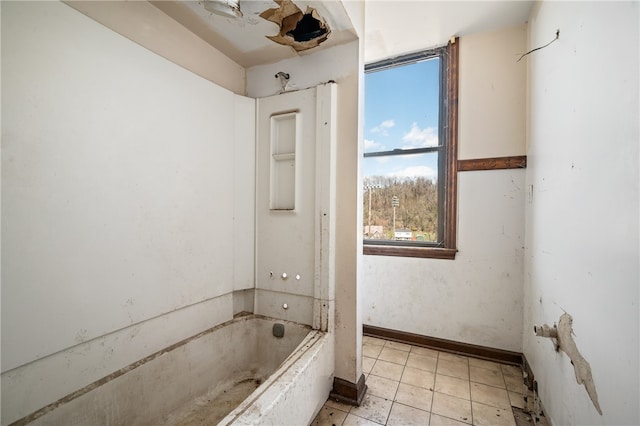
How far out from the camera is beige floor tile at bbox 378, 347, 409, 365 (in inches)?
78.7

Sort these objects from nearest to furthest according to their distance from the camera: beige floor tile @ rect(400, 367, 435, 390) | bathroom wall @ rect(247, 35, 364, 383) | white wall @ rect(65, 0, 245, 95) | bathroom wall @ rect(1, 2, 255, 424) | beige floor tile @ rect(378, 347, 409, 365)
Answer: bathroom wall @ rect(1, 2, 255, 424) → white wall @ rect(65, 0, 245, 95) → bathroom wall @ rect(247, 35, 364, 383) → beige floor tile @ rect(400, 367, 435, 390) → beige floor tile @ rect(378, 347, 409, 365)

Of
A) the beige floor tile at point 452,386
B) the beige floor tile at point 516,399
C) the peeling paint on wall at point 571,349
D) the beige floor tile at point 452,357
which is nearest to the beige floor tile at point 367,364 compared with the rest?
the beige floor tile at point 452,386

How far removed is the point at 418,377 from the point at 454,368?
0.34 meters

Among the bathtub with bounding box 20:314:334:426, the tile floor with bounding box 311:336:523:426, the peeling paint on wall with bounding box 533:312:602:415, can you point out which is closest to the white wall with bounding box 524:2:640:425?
the peeling paint on wall with bounding box 533:312:602:415

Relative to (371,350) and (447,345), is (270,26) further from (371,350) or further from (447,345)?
(447,345)

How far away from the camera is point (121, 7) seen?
1.20 meters

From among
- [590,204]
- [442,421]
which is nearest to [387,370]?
[442,421]

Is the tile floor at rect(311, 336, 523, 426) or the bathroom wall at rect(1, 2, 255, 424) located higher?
the bathroom wall at rect(1, 2, 255, 424)

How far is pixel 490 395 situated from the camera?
5.27 ft

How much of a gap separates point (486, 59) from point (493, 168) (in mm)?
903

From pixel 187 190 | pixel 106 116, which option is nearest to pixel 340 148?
pixel 187 190

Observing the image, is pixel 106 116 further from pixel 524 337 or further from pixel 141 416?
pixel 524 337

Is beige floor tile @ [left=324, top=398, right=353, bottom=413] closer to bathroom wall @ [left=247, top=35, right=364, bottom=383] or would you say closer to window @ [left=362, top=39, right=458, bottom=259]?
bathroom wall @ [left=247, top=35, right=364, bottom=383]

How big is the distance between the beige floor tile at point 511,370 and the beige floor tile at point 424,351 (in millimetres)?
465
